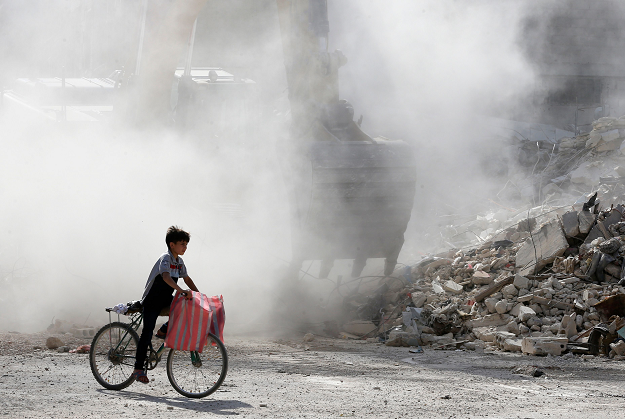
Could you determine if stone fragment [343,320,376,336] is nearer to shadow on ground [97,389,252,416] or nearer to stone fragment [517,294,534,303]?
stone fragment [517,294,534,303]

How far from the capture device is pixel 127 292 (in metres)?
9.10

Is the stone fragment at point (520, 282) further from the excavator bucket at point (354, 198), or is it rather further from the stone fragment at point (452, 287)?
the excavator bucket at point (354, 198)

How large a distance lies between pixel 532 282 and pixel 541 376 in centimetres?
241

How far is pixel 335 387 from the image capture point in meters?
5.14

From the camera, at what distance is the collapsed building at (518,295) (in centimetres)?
712

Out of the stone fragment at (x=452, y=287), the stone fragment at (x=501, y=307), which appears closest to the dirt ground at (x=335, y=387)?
the stone fragment at (x=501, y=307)

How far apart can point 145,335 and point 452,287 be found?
4.65 m

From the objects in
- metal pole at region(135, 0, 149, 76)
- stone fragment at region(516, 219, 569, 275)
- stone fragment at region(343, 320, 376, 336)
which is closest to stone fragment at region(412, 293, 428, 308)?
stone fragment at region(343, 320, 376, 336)

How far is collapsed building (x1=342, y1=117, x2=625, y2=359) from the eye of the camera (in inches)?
280

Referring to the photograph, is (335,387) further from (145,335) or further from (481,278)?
(481,278)

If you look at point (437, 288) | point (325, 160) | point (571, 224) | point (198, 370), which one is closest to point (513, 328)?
point (437, 288)

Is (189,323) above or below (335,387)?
above

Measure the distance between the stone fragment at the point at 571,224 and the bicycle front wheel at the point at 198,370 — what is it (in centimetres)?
520

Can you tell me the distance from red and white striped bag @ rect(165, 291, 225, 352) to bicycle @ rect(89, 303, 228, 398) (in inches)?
2.9
